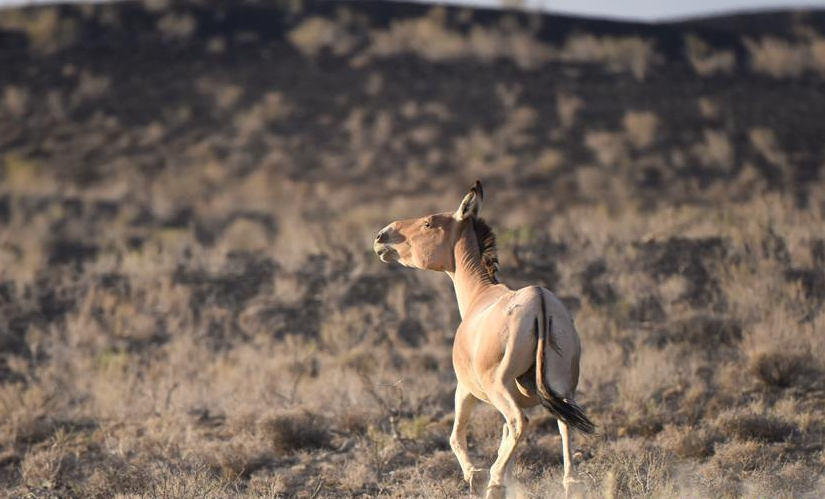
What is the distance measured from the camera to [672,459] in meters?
8.81

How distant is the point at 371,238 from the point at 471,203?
408 inches

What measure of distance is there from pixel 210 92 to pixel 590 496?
80.5ft

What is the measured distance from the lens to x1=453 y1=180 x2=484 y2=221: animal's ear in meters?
7.68

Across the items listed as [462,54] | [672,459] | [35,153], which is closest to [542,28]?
[462,54]

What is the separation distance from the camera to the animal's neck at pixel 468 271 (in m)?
7.70

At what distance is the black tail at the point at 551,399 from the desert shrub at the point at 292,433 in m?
3.94

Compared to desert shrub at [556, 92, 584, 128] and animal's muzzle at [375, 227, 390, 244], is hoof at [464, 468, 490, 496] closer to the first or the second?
animal's muzzle at [375, 227, 390, 244]

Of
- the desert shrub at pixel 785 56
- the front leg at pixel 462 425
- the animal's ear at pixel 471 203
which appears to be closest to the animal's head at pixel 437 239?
the animal's ear at pixel 471 203

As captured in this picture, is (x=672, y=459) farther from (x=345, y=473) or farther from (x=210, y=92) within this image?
(x=210, y=92)

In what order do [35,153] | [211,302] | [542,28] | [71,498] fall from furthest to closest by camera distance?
[542,28] < [35,153] < [211,302] < [71,498]

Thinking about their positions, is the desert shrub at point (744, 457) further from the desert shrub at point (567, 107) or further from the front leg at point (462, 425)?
the desert shrub at point (567, 107)

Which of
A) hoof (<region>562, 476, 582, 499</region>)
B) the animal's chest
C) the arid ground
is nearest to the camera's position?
hoof (<region>562, 476, 582, 499</region>)

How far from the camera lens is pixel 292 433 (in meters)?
9.83

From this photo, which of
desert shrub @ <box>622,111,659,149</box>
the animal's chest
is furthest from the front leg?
desert shrub @ <box>622,111,659,149</box>
